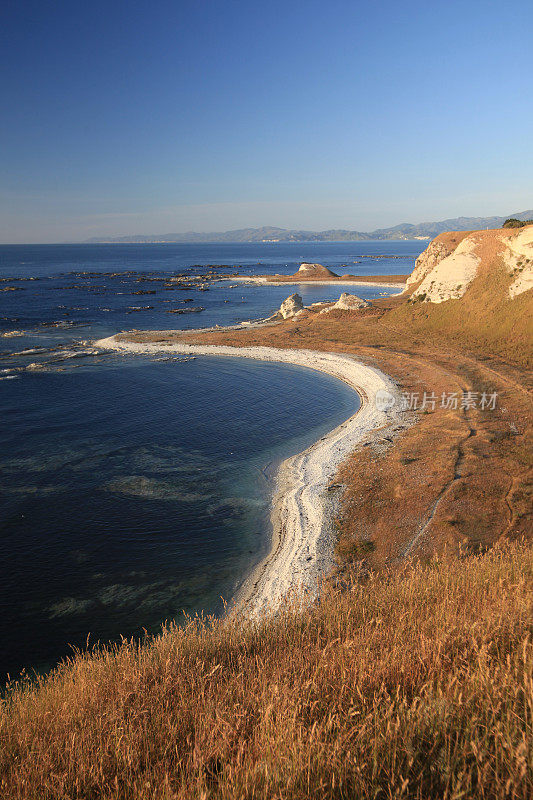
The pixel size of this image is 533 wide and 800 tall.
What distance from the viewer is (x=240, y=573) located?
16547mm

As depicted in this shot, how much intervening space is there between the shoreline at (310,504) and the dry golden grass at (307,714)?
90.2 inches

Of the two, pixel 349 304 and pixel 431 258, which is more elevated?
pixel 431 258

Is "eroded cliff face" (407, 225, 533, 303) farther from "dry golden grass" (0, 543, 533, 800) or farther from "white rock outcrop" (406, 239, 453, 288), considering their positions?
"dry golden grass" (0, 543, 533, 800)

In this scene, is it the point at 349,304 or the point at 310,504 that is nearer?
the point at 310,504

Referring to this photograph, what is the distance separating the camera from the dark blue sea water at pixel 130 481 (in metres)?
15.1

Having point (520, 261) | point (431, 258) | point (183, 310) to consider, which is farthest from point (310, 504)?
point (183, 310)

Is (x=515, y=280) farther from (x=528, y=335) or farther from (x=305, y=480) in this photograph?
(x=305, y=480)

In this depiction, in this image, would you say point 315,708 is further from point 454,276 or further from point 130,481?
point 454,276

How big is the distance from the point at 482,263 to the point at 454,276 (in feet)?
10.6

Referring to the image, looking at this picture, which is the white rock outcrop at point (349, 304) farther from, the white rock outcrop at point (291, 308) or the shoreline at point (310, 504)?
the shoreline at point (310, 504)

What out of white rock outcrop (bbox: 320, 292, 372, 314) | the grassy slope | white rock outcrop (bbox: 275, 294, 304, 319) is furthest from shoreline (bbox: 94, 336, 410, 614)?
white rock outcrop (bbox: 275, 294, 304, 319)

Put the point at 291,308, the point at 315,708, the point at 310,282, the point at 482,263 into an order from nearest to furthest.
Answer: the point at 315,708 → the point at 482,263 → the point at 291,308 → the point at 310,282

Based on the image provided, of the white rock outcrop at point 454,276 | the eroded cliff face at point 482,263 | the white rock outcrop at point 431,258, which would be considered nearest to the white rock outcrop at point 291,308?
the eroded cliff face at point 482,263

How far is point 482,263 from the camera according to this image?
164 feet
